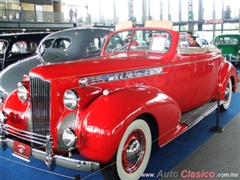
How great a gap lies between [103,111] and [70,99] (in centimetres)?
35

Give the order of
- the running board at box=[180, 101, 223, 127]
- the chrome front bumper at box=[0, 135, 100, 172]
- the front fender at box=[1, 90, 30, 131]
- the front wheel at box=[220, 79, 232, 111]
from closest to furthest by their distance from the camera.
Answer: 1. the chrome front bumper at box=[0, 135, 100, 172]
2. the front fender at box=[1, 90, 30, 131]
3. the running board at box=[180, 101, 223, 127]
4. the front wheel at box=[220, 79, 232, 111]

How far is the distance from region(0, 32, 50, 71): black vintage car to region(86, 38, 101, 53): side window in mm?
1740

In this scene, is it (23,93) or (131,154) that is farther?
(23,93)

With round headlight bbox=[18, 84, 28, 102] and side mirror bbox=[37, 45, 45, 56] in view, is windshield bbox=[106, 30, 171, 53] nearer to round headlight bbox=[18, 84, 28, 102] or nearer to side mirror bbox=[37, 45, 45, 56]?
round headlight bbox=[18, 84, 28, 102]

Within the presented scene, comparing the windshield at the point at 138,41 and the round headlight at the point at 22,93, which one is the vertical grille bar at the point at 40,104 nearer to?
the round headlight at the point at 22,93

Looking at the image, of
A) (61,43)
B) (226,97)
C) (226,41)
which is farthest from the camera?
(226,41)

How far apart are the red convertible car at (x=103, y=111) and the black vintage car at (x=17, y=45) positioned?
145 inches

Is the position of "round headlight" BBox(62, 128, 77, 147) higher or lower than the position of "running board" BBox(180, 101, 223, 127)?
higher

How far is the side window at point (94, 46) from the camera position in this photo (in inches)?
231

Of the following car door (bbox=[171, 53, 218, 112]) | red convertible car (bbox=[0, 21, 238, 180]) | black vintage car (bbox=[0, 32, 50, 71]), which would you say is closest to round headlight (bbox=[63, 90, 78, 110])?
red convertible car (bbox=[0, 21, 238, 180])

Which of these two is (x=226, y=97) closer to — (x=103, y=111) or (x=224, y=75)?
(x=224, y=75)

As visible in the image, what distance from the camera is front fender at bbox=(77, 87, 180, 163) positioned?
2209 mm

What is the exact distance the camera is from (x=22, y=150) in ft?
8.09

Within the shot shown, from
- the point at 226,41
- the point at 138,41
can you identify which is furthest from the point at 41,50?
the point at 226,41
